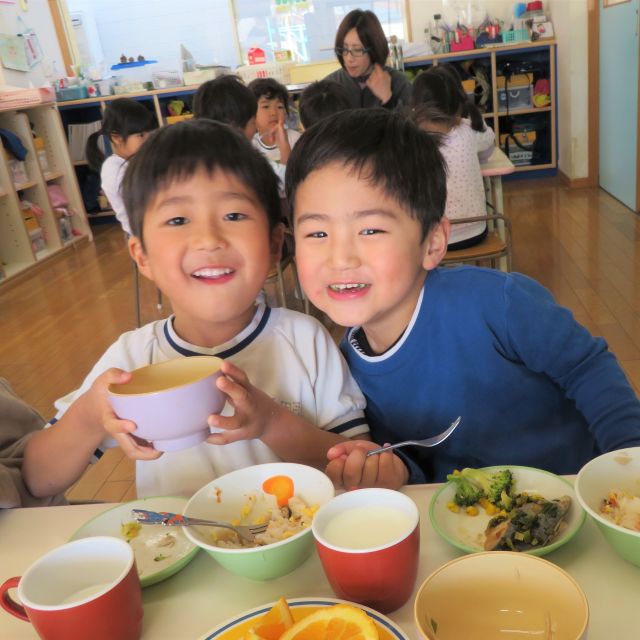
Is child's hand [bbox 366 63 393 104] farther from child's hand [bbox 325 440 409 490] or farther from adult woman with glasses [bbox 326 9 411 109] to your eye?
child's hand [bbox 325 440 409 490]

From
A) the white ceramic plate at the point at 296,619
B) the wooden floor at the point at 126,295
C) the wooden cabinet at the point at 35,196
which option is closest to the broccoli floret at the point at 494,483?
the white ceramic plate at the point at 296,619

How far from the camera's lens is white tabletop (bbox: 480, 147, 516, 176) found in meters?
2.94

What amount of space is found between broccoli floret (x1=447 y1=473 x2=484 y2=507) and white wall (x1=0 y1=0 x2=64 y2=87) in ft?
19.7

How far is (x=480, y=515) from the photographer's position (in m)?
0.72

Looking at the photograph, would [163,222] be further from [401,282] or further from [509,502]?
[509,502]

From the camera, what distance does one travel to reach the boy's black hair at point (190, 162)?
985 millimetres

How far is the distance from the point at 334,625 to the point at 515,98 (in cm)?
624

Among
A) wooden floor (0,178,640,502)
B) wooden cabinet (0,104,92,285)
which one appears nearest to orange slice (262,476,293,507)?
wooden floor (0,178,640,502)

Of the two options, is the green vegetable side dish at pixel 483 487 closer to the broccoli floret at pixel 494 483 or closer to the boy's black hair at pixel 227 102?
the broccoli floret at pixel 494 483

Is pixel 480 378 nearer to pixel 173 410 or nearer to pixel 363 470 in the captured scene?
pixel 363 470

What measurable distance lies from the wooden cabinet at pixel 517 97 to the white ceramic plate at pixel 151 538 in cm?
569

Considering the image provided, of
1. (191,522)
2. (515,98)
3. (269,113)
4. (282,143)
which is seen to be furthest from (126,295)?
(515,98)

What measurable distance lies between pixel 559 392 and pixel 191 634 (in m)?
0.78

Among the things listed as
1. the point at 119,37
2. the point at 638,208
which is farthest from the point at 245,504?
the point at 119,37
